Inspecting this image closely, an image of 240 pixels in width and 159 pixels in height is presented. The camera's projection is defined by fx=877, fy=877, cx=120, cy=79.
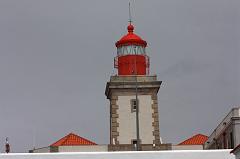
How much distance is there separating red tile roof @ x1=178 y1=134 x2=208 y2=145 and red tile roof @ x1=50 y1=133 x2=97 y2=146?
20.1ft

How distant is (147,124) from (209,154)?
740 inches

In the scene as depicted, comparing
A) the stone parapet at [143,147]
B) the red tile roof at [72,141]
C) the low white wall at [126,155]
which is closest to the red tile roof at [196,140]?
the stone parapet at [143,147]

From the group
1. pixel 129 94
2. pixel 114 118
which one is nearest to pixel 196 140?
pixel 129 94

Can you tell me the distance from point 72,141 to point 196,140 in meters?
8.24

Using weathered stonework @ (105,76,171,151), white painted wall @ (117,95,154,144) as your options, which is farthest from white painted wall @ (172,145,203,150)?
white painted wall @ (117,95,154,144)

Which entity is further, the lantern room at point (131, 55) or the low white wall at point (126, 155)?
the lantern room at point (131, 55)

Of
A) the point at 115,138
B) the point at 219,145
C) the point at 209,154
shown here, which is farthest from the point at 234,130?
the point at 115,138

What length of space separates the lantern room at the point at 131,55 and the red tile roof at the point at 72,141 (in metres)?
5.14

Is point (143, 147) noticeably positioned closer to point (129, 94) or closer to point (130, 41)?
point (129, 94)

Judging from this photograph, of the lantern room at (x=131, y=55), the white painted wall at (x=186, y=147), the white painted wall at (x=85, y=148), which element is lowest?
the white painted wall at (x=85, y=148)

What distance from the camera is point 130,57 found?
56.6m

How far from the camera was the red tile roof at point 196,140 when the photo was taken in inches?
2219

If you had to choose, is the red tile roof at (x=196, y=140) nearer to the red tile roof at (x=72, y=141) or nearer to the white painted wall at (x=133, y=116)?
the white painted wall at (x=133, y=116)

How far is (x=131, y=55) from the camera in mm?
56438
